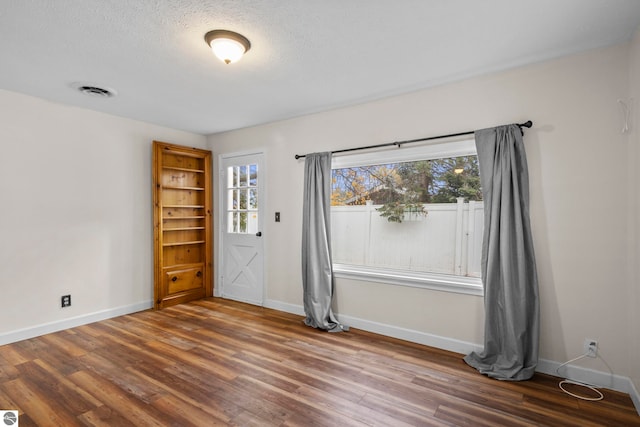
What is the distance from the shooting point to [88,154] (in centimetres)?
379

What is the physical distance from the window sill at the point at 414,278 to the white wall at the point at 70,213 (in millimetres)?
2751

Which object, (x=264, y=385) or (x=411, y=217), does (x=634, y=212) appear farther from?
(x=264, y=385)

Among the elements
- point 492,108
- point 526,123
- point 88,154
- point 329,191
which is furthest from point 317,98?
point 88,154

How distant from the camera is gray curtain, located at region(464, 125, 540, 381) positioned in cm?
254

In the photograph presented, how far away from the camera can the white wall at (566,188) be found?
7.68 feet

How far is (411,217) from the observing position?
3383mm

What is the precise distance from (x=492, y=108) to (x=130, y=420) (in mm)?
3556

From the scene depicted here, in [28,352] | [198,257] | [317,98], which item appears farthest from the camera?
[198,257]

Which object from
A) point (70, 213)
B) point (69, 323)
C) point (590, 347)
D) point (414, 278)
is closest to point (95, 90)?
point (70, 213)

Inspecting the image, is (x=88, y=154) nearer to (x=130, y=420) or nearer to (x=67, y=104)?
(x=67, y=104)

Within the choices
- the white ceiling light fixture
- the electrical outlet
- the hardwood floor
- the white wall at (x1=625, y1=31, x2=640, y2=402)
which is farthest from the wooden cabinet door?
the white wall at (x1=625, y1=31, x2=640, y2=402)

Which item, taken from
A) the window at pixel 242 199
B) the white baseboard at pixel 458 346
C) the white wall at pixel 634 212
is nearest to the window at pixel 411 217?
the white baseboard at pixel 458 346

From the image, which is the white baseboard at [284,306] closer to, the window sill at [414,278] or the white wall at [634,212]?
the window sill at [414,278]

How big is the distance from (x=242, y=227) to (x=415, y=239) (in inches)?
99.7
